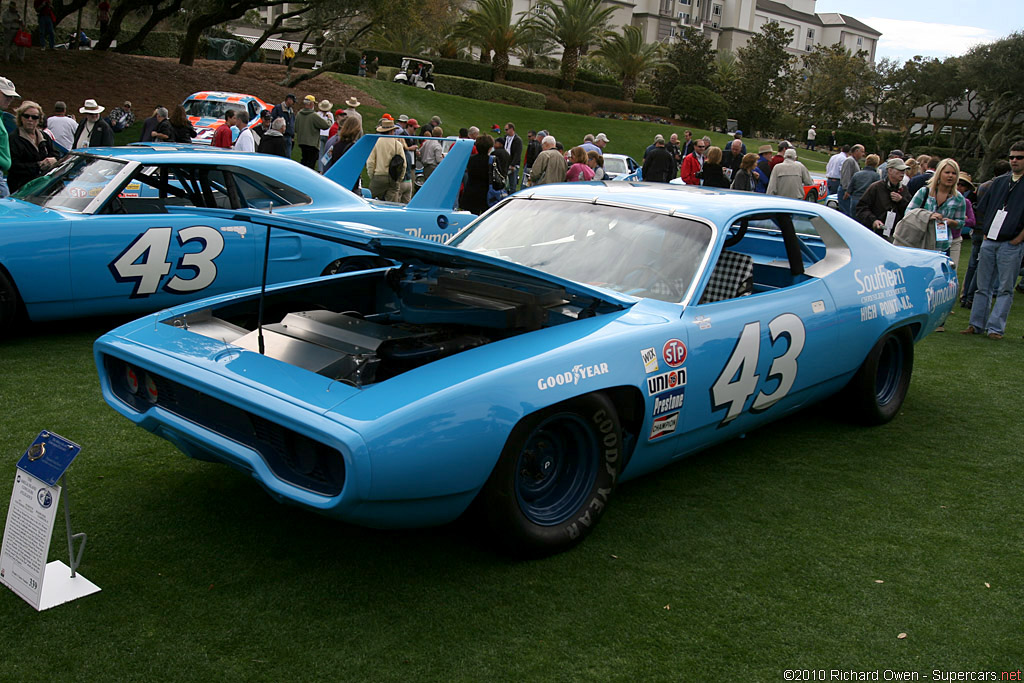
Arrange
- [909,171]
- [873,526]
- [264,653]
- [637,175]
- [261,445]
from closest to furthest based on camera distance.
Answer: [264,653] → [261,445] → [873,526] → [909,171] → [637,175]

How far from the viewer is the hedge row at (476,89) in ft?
111

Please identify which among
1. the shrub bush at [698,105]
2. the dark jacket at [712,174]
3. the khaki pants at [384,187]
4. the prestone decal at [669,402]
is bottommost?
the prestone decal at [669,402]

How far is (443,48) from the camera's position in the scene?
41.1m

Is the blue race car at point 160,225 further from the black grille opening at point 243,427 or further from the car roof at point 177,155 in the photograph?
the black grille opening at point 243,427

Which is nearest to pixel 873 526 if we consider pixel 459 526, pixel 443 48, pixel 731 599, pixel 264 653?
pixel 731 599

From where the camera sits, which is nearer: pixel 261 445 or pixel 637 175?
pixel 261 445

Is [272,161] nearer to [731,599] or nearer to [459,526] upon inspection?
[459,526]

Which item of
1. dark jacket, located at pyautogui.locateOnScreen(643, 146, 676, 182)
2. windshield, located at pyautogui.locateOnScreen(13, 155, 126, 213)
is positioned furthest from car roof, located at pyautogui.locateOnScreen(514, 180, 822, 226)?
dark jacket, located at pyautogui.locateOnScreen(643, 146, 676, 182)

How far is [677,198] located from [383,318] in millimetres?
1648

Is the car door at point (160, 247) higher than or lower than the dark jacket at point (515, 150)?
lower

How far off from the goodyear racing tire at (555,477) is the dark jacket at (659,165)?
1090cm

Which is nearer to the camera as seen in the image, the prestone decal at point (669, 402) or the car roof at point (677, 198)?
the prestone decal at point (669, 402)

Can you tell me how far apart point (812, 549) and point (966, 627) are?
65cm

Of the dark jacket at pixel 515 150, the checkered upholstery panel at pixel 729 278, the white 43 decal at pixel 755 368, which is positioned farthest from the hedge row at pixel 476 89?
the white 43 decal at pixel 755 368
